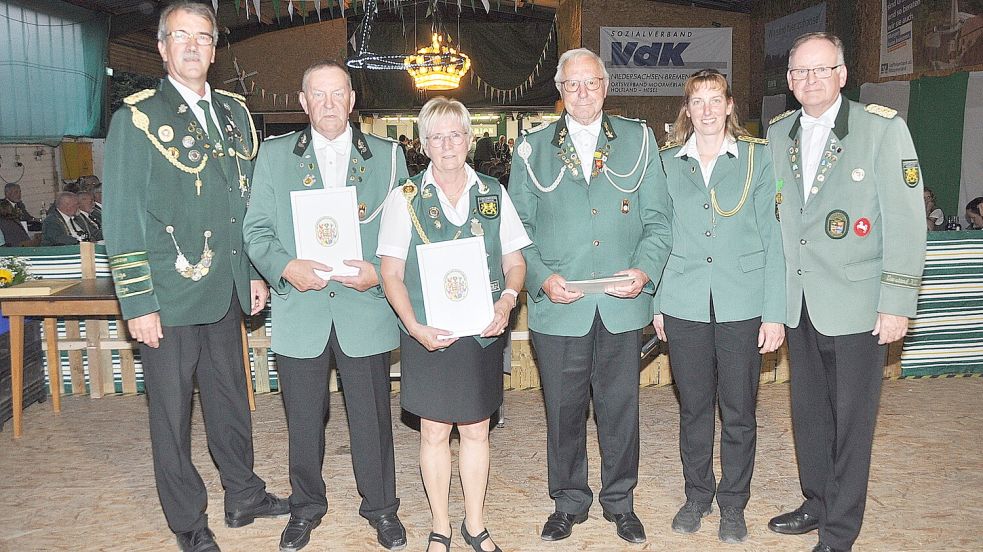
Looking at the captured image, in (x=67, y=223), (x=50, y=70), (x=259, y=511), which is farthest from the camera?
(x=50, y=70)

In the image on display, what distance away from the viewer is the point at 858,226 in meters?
2.87

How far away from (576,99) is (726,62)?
11.9 metres

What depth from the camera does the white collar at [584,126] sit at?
3080mm

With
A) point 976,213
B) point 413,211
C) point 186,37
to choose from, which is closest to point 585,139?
point 413,211

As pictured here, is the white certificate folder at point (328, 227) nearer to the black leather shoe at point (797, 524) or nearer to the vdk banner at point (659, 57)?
the black leather shoe at point (797, 524)

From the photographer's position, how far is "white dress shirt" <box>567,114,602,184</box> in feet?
10.1

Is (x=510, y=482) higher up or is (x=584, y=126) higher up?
(x=584, y=126)

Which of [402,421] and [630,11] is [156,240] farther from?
[630,11]

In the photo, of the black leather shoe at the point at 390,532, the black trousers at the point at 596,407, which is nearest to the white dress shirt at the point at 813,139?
the black trousers at the point at 596,407

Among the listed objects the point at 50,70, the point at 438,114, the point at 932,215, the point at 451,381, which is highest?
the point at 50,70

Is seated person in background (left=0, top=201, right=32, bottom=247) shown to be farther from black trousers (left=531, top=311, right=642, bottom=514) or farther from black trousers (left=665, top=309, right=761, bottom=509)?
black trousers (left=665, top=309, right=761, bottom=509)

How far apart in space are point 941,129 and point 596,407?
A: 25.3ft

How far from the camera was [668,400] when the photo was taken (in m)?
5.22

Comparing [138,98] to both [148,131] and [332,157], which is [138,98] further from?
[332,157]
